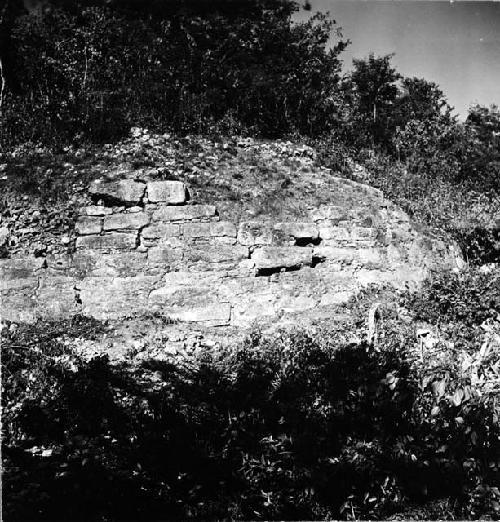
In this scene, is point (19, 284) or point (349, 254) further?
point (349, 254)

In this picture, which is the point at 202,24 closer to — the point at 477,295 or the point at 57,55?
the point at 57,55

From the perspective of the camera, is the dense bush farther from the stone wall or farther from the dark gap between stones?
the dark gap between stones

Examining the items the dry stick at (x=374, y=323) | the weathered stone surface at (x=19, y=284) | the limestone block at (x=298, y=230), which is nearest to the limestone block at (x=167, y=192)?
the limestone block at (x=298, y=230)

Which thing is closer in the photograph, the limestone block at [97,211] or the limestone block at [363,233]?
the limestone block at [97,211]

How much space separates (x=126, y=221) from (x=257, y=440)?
455cm

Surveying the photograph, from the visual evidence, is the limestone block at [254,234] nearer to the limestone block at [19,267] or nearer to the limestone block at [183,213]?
the limestone block at [183,213]

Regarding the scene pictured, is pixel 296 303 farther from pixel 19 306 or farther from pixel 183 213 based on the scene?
pixel 19 306

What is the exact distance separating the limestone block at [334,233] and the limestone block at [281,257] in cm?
51

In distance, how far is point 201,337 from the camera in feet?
20.3

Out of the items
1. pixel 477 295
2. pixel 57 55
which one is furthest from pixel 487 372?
pixel 57 55

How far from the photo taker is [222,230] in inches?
281

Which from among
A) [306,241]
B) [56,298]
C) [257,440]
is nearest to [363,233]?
[306,241]

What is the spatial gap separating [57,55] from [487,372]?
393 inches

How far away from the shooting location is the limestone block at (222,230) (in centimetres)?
713
